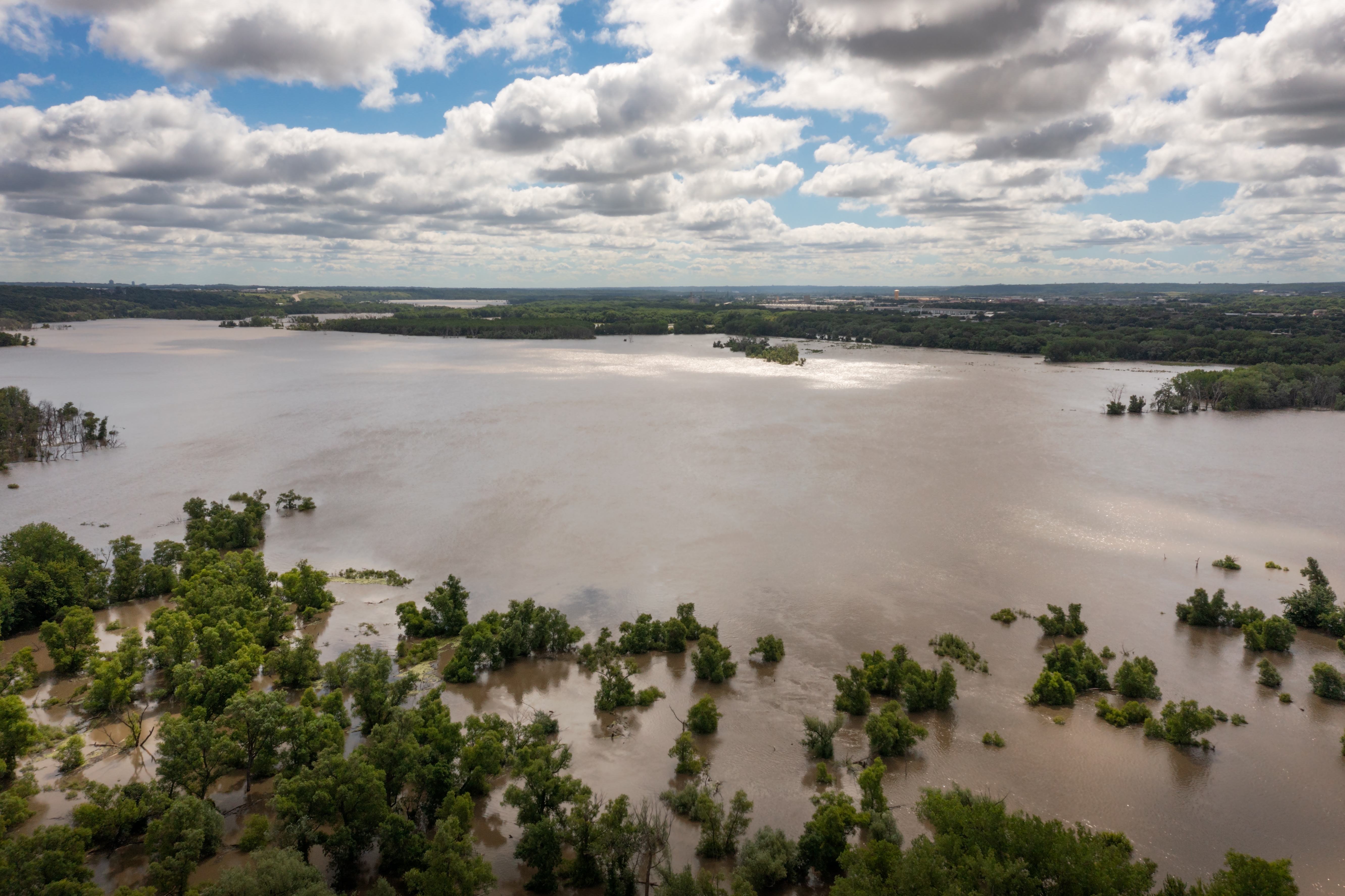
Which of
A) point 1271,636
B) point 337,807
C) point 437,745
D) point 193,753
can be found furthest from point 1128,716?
point 193,753

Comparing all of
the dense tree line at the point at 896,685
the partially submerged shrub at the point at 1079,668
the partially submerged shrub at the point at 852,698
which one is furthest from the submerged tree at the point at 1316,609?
the partially submerged shrub at the point at 852,698

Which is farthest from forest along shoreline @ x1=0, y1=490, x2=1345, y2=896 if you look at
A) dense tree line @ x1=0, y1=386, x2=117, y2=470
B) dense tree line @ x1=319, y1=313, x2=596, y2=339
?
dense tree line @ x1=319, y1=313, x2=596, y2=339

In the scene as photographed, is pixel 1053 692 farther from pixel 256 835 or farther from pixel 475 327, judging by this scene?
pixel 475 327

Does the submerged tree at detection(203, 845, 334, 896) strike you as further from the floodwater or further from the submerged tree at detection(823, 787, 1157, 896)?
the submerged tree at detection(823, 787, 1157, 896)

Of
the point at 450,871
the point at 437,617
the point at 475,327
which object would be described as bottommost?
the point at 450,871

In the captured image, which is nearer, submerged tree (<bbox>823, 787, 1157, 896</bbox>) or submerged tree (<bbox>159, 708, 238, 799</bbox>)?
submerged tree (<bbox>823, 787, 1157, 896</bbox>)

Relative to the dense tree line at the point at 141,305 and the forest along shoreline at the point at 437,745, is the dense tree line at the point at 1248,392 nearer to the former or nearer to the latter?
the forest along shoreline at the point at 437,745

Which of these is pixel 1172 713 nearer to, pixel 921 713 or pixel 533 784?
pixel 921 713
